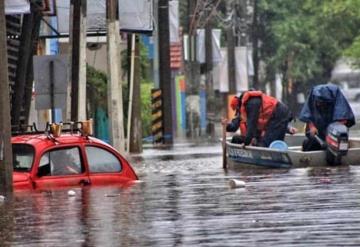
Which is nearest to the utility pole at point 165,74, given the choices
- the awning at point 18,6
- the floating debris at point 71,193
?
the awning at point 18,6

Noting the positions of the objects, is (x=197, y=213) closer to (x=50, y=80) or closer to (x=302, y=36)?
(x=50, y=80)

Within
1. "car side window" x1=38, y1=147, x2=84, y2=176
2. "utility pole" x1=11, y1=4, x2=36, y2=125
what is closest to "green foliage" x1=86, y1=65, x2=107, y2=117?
"utility pole" x1=11, y1=4, x2=36, y2=125

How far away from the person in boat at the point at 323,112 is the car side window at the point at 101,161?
14.9 feet

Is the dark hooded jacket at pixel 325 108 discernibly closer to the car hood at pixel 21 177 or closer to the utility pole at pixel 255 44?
the car hood at pixel 21 177

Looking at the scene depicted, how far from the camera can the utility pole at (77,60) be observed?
77.7 feet

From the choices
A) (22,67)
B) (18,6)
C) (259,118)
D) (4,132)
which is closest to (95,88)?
(22,67)

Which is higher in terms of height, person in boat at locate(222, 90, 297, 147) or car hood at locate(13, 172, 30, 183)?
person in boat at locate(222, 90, 297, 147)

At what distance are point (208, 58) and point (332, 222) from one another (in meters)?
40.6

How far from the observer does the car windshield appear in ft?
54.1

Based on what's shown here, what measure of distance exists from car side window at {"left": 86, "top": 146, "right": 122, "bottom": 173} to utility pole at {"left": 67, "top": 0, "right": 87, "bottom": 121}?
657 cm

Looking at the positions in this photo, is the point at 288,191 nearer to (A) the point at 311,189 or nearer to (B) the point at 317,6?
(A) the point at 311,189

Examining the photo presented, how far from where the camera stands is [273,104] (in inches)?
840

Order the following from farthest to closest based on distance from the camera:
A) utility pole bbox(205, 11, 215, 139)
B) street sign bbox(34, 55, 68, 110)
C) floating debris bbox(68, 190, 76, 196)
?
utility pole bbox(205, 11, 215, 139), street sign bbox(34, 55, 68, 110), floating debris bbox(68, 190, 76, 196)

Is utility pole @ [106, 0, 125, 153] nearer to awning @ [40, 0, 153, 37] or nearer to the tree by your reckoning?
awning @ [40, 0, 153, 37]
